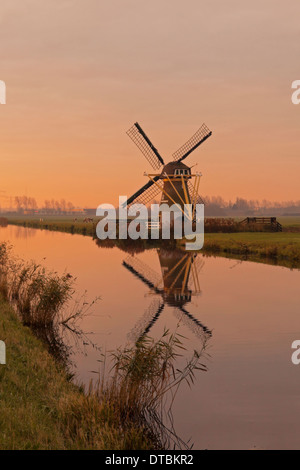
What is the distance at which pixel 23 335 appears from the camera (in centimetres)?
1368

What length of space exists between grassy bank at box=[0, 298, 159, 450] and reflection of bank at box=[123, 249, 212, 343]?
15.6 feet

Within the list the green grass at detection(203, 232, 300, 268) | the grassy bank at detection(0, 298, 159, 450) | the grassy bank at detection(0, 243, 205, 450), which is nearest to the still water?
the grassy bank at detection(0, 243, 205, 450)

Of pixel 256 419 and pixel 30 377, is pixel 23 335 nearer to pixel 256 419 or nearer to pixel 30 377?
pixel 30 377

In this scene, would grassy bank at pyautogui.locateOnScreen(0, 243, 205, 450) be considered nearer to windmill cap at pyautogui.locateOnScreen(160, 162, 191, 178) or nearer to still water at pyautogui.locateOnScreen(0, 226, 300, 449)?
still water at pyautogui.locateOnScreen(0, 226, 300, 449)

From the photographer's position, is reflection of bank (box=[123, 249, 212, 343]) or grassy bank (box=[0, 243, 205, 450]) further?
reflection of bank (box=[123, 249, 212, 343])

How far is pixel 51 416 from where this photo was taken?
26.9 ft

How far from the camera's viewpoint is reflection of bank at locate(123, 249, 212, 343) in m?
16.7

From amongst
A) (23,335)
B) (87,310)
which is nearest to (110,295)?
(87,310)

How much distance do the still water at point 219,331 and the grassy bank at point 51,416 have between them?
136 centimetres

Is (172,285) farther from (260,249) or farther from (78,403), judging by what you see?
(78,403)
